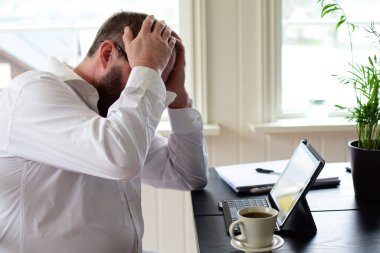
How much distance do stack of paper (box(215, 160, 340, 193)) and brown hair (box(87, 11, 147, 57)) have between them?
0.52 metres

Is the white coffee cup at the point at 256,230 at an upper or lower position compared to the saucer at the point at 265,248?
upper

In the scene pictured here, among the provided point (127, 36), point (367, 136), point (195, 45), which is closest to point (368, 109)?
point (367, 136)

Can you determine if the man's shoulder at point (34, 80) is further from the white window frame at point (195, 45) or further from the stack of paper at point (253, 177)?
the white window frame at point (195, 45)

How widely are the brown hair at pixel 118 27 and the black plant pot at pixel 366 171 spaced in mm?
661

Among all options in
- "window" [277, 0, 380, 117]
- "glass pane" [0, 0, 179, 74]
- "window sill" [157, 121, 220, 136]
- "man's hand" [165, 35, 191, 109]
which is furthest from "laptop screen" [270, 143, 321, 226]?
"glass pane" [0, 0, 179, 74]

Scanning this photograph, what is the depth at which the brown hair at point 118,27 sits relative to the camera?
136 cm

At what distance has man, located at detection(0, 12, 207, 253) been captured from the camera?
1.11 m

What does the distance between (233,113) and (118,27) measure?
1182 millimetres

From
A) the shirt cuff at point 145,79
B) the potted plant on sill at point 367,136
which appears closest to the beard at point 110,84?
the shirt cuff at point 145,79

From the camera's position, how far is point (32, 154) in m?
1.15

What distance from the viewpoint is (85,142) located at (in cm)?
109

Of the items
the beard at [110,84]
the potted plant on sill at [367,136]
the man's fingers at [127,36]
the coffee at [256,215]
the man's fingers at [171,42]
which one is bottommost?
the coffee at [256,215]

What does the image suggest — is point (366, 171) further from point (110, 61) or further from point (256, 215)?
point (110, 61)

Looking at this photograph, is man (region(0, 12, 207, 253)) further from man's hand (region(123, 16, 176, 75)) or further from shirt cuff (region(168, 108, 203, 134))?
shirt cuff (region(168, 108, 203, 134))
